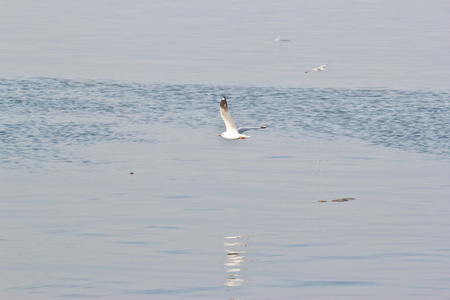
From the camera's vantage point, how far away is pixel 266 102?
113 feet

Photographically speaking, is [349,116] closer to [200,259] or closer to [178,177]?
[178,177]

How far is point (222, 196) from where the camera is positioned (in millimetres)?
22828

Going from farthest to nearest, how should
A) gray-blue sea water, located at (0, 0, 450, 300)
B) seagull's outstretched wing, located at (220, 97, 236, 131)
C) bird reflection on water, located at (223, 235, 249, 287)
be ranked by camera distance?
seagull's outstretched wing, located at (220, 97, 236, 131)
gray-blue sea water, located at (0, 0, 450, 300)
bird reflection on water, located at (223, 235, 249, 287)

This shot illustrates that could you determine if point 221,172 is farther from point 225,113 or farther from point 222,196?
point 225,113

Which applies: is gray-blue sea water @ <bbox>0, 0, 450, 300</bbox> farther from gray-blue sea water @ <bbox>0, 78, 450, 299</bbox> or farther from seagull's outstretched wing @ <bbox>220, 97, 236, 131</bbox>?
seagull's outstretched wing @ <bbox>220, 97, 236, 131</bbox>

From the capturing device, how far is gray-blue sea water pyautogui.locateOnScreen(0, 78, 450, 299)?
1767cm

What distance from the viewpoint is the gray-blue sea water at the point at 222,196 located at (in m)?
17.7

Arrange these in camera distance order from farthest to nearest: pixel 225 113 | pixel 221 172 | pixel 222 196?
pixel 221 172
pixel 225 113
pixel 222 196

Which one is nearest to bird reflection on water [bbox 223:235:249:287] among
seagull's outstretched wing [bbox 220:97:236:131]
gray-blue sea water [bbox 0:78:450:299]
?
gray-blue sea water [bbox 0:78:450:299]

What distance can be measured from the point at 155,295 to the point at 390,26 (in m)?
47.0

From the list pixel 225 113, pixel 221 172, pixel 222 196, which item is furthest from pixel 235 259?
pixel 221 172

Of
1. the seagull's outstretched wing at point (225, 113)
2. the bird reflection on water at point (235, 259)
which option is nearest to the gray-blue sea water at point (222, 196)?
the bird reflection on water at point (235, 259)

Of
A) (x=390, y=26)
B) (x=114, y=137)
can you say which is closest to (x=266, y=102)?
(x=114, y=137)

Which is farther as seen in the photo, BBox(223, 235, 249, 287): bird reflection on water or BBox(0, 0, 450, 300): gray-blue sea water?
BBox(0, 0, 450, 300): gray-blue sea water
